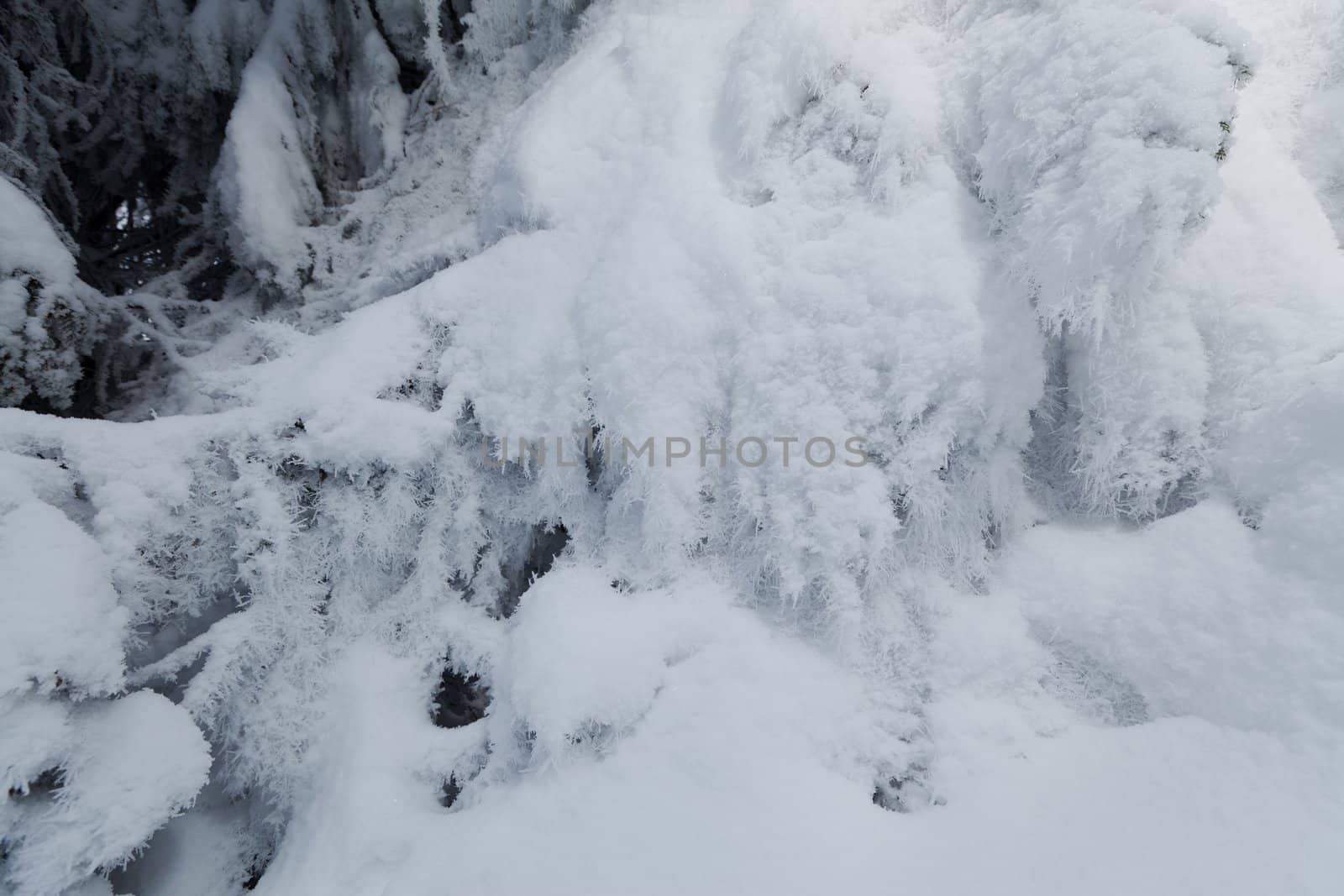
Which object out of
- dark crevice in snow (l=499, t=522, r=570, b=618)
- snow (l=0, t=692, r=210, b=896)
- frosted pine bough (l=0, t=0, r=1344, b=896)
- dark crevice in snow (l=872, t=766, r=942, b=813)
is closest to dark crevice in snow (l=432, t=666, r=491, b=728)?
frosted pine bough (l=0, t=0, r=1344, b=896)

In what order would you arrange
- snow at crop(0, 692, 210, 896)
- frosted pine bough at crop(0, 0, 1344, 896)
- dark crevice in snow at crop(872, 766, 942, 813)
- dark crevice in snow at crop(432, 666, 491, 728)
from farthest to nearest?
dark crevice in snow at crop(432, 666, 491, 728) < dark crevice in snow at crop(872, 766, 942, 813) < frosted pine bough at crop(0, 0, 1344, 896) < snow at crop(0, 692, 210, 896)

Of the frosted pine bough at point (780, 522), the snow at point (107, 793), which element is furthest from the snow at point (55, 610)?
the snow at point (107, 793)

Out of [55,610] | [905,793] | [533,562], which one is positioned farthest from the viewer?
[533,562]

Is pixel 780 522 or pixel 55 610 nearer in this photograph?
pixel 55 610

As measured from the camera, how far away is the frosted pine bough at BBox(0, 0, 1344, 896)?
1.81 meters

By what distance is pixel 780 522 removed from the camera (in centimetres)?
226

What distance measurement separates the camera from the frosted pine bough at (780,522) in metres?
1.81

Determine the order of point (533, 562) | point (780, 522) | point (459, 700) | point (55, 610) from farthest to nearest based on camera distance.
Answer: point (533, 562), point (459, 700), point (780, 522), point (55, 610)

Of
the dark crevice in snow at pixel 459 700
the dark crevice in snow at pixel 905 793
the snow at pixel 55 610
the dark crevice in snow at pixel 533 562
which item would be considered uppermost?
the snow at pixel 55 610

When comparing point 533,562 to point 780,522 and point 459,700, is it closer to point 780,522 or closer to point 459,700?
point 459,700

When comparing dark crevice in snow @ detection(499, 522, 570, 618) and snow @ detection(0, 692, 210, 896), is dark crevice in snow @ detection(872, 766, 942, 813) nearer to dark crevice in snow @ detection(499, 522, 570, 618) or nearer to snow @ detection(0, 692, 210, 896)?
dark crevice in snow @ detection(499, 522, 570, 618)

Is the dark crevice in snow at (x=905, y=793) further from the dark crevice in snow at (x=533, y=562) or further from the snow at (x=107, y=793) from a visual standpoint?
the snow at (x=107, y=793)

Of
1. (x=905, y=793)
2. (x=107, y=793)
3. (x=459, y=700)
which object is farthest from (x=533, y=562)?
(x=905, y=793)

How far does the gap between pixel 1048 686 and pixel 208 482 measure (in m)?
3.15
